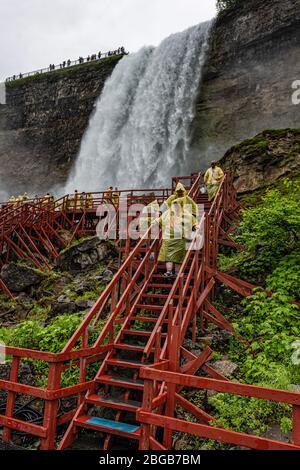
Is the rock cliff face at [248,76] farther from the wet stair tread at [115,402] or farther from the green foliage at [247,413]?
the wet stair tread at [115,402]

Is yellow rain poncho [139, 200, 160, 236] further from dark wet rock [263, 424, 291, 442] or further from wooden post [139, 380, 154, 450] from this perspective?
dark wet rock [263, 424, 291, 442]

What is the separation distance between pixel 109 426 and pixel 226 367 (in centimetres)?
191

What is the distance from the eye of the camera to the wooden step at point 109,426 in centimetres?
451

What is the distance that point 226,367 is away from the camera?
5719mm

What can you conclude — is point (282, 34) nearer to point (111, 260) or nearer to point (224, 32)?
point (224, 32)

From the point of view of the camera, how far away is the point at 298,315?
6.50 metres

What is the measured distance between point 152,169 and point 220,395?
23.8m

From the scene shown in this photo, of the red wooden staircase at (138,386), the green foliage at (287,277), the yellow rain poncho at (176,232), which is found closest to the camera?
the red wooden staircase at (138,386)

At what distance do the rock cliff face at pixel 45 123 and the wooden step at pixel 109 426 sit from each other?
3394cm

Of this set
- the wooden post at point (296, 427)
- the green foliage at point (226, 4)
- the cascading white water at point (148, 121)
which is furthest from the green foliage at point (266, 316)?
the green foliage at point (226, 4)

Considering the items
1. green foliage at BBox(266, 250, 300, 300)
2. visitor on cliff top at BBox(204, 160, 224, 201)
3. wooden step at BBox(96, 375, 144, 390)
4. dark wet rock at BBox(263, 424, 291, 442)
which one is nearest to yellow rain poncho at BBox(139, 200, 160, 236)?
visitor on cliff top at BBox(204, 160, 224, 201)

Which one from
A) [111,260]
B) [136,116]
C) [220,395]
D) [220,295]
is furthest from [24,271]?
[136,116]

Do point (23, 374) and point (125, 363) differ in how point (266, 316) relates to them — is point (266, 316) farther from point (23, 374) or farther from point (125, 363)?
point (23, 374)

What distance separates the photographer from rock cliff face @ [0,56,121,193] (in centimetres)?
3834
